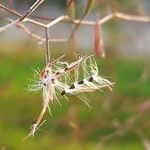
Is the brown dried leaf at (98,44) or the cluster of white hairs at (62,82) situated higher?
the brown dried leaf at (98,44)

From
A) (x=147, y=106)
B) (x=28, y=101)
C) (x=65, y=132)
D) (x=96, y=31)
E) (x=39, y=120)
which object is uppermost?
(x=65, y=132)

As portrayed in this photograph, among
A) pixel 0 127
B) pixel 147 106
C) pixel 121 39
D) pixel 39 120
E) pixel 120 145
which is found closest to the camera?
pixel 39 120

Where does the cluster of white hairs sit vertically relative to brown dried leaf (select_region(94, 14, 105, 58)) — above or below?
below

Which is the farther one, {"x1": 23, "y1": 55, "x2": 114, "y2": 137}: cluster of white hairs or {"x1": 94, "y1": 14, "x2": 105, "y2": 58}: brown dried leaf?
{"x1": 94, "y1": 14, "x2": 105, "y2": 58}: brown dried leaf

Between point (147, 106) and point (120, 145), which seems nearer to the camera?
point (147, 106)

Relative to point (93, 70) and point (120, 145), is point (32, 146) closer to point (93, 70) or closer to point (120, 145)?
point (93, 70)

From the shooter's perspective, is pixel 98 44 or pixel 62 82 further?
pixel 98 44

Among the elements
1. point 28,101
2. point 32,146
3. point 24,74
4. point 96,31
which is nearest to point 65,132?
point 32,146

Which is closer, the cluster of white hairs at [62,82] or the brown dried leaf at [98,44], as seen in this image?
the cluster of white hairs at [62,82]
